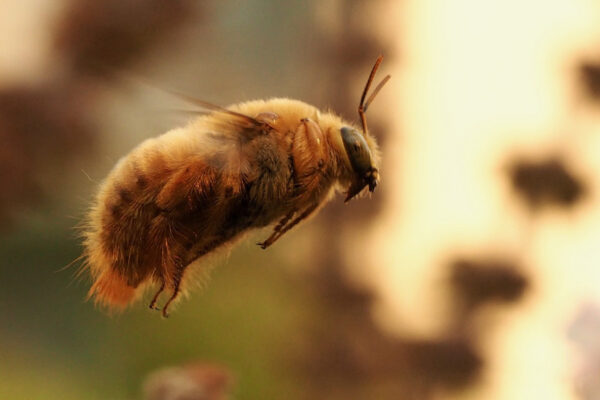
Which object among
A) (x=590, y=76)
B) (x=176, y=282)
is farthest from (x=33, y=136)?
(x=590, y=76)

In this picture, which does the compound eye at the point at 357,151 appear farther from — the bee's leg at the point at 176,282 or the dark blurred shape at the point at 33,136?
the dark blurred shape at the point at 33,136

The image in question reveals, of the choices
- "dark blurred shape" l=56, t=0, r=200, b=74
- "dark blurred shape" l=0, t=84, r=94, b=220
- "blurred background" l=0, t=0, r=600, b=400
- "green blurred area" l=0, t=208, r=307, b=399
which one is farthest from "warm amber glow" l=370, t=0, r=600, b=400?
"dark blurred shape" l=0, t=84, r=94, b=220

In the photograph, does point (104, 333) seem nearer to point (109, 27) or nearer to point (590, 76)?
point (109, 27)

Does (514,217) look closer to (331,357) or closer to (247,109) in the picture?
(331,357)

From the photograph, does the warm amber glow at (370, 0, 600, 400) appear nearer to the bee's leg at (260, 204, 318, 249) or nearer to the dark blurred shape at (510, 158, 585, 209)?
the dark blurred shape at (510, 158, 585, 209)

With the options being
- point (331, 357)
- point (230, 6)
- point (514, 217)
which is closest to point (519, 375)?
point (514, 217)

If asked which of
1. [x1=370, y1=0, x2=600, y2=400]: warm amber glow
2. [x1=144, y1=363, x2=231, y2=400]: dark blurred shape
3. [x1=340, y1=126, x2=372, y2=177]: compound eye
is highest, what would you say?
[x1=340, y1=126, x2=372, y2=177]: compound eye

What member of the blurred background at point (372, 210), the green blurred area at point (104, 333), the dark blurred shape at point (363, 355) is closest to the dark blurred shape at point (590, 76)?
the blurred background at point (372, 210)
